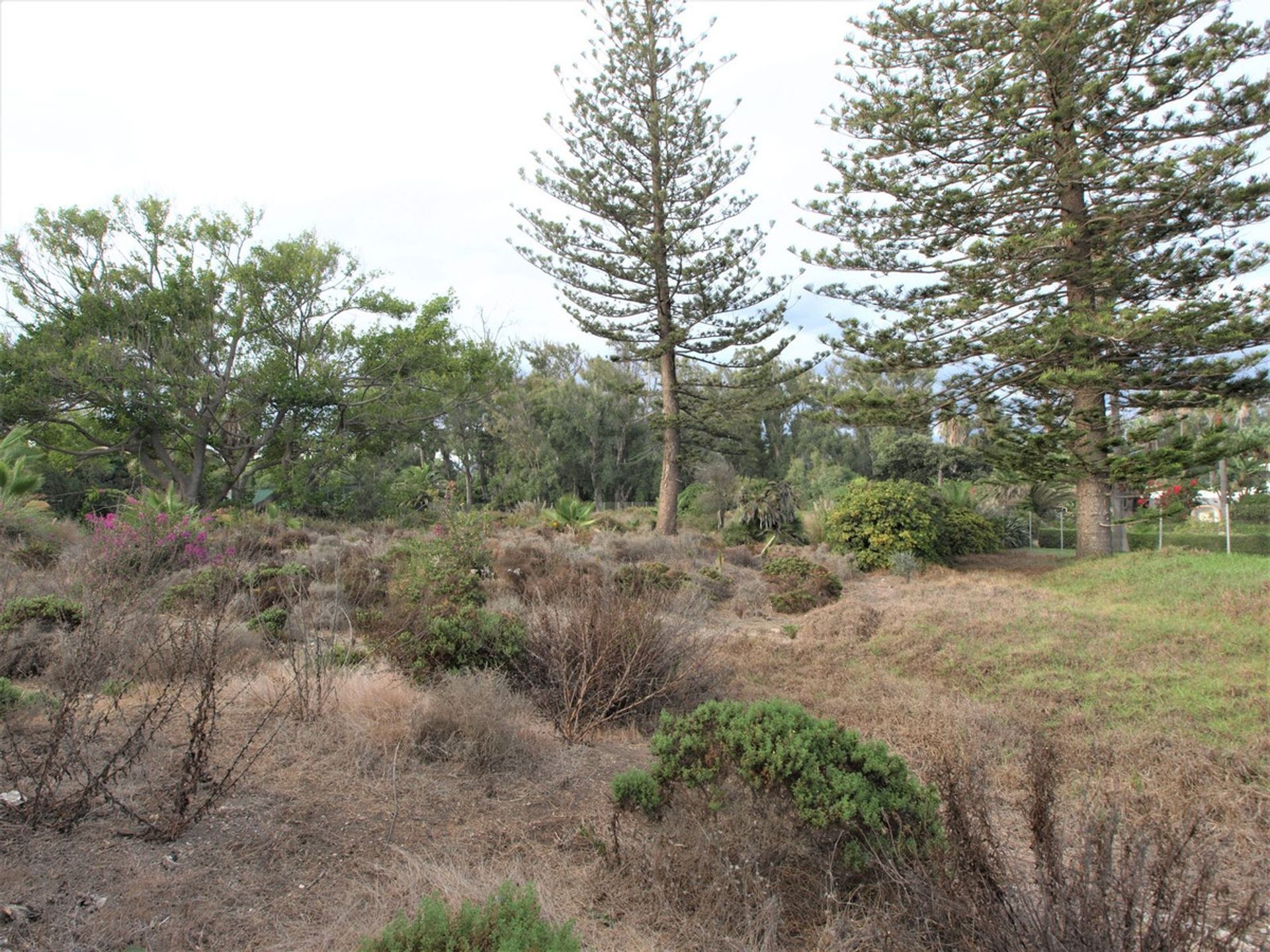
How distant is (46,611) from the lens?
611 centimetres

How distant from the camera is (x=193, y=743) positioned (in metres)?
3.12

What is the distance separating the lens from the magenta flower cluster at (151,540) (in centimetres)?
789

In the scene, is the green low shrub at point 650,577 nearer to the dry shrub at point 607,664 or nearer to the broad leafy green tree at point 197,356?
the dry shrub at point 607,664

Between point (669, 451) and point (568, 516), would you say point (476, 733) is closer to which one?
point (568, 516)

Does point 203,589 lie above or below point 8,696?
above

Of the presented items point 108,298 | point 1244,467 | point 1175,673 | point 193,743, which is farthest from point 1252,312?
point 108,298

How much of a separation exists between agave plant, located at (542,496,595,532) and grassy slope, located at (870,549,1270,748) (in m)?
10.2

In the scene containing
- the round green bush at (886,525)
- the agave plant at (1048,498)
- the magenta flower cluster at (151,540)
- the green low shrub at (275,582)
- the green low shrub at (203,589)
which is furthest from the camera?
the agave plant at (1048,498)

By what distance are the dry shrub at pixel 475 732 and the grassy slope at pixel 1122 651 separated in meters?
3.43

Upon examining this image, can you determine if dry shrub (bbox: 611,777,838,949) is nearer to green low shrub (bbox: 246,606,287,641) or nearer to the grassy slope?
the grassy slope

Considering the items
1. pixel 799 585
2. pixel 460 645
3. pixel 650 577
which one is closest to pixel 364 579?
pixel 650 577

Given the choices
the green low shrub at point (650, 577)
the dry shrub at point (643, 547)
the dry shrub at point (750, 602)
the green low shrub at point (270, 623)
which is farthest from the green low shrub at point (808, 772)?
the dry shrub at point (643, 547)

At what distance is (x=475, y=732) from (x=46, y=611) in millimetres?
4403

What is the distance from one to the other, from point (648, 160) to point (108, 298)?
559 inches
